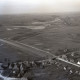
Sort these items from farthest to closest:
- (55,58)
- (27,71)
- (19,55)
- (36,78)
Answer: (19,55) < (55,58) < (27,71) < (36,78)

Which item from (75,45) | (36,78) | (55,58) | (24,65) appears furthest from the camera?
(75,45)

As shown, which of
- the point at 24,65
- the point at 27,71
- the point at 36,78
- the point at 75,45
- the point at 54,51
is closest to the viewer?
the point at 36,78

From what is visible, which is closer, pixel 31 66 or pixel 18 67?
pixel 18 67

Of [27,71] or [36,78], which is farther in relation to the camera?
[27,71]

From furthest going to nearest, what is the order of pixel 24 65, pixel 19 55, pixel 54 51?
pixel 54 51, pixel 19 55, pixel 24 65

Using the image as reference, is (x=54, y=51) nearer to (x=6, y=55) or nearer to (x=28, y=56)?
(x=28, y=56)

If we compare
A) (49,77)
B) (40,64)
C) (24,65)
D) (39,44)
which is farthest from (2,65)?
(39,44)

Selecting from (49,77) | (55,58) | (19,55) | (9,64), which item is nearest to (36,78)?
(49,77)

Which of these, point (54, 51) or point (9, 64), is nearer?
point (9, 64)

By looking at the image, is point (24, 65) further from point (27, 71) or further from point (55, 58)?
point (55, 58)
